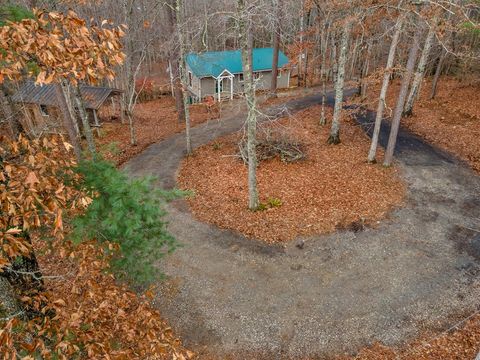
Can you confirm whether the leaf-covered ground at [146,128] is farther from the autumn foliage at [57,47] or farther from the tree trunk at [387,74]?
the autumn foliage at [57,47]

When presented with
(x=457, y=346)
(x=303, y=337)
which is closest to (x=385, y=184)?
(x=457, y=346)

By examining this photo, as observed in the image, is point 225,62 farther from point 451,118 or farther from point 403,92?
point 403,92

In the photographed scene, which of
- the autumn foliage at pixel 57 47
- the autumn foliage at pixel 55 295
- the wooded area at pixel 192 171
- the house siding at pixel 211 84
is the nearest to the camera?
the autumn foliage at pixel 57 47

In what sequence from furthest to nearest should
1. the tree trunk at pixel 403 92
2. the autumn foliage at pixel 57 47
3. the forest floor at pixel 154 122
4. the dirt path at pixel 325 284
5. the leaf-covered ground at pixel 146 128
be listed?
the forest floor at pixel 154 122 → the leaf-covered ground at pixel 146 128 → the tree trunk at pixel 403 92 → the dirt path at pixel 325 284 → the autumn foliage at pixel 57 47

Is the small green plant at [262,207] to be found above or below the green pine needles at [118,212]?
below

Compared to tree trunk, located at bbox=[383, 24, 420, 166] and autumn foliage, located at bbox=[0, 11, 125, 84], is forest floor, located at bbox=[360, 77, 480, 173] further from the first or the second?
autumn foliage, located at bbox=[0, 11, 125, 84]

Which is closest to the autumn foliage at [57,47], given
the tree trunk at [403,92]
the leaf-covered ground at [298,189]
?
the leaf-covered ground at [298,189]

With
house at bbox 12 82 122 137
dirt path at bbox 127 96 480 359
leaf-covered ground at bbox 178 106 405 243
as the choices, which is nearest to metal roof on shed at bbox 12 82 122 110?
house at bbox 12 82 122 137
